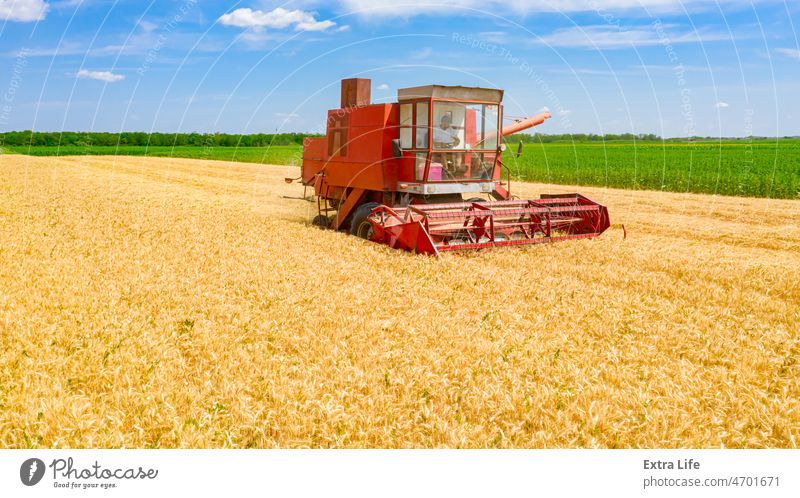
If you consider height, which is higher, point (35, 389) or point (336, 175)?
point (336, 175)

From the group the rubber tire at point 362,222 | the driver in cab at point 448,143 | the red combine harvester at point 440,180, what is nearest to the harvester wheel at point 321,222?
the red combine harvester at point 440,180

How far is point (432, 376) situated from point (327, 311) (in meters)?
1.89

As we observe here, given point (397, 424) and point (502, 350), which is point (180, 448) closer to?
point (397, 424)

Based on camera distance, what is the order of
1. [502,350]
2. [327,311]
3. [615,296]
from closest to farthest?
1. [502,350]
2. [327,311]
3. [615,296]

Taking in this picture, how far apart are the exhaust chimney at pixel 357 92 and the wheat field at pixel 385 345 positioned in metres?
3.90

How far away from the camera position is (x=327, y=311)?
20.0 ft

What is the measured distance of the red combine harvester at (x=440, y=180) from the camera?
10352 millimetres

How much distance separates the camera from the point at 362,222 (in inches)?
454

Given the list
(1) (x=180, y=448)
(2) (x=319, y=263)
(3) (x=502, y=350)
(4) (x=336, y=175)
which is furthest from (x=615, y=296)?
(4) (x=336, y=175)
